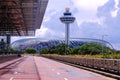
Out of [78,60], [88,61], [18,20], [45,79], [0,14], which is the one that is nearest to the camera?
[45,79]

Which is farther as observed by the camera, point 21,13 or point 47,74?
point 21,13

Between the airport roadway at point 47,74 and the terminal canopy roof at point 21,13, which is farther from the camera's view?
the terminal canopy roof at point 21,13

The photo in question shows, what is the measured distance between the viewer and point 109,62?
108 ft

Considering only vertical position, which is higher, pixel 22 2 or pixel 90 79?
pixel 22 2

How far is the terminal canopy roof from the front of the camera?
5872cm

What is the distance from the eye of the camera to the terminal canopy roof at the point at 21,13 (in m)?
58.7

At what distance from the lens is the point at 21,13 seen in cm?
6962

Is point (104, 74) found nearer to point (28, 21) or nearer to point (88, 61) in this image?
point (88, 61)

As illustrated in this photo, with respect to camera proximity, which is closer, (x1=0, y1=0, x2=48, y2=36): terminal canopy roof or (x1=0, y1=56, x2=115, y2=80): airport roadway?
(x1=0, y1=56, x2=115, y2=80): airport roadway

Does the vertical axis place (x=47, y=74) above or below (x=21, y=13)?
below

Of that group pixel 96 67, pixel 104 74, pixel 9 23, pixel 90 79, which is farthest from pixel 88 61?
pixel 9 23

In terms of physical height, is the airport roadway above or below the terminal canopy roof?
below

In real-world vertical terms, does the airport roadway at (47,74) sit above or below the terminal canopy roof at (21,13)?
below

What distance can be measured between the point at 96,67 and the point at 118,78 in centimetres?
1408
